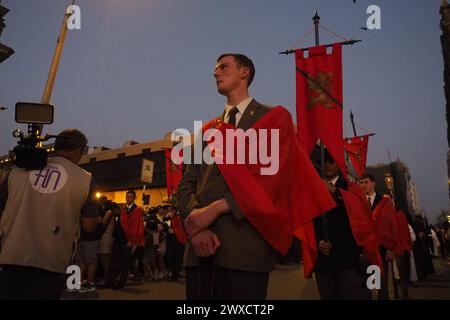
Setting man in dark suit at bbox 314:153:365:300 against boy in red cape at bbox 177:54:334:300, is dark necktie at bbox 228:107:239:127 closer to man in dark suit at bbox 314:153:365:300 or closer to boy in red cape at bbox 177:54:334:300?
boy in red cape at bbox 177:54:334:300

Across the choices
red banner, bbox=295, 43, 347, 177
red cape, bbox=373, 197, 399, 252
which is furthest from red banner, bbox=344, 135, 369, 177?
red cape, bbox=373, 197, 399, 252

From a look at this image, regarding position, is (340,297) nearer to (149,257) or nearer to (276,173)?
(276,173)

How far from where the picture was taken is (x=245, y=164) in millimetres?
1938

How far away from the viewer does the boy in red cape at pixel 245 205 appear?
178cm

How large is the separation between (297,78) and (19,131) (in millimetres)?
5650

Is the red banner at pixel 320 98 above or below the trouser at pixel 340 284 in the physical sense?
above

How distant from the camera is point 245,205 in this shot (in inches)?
69.9

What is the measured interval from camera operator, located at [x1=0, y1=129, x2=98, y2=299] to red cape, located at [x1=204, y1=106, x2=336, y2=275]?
1.29 m

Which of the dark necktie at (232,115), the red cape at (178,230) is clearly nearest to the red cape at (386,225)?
the dark necktie at (232,115)

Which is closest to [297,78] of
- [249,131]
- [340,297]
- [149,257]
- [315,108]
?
[315,108]

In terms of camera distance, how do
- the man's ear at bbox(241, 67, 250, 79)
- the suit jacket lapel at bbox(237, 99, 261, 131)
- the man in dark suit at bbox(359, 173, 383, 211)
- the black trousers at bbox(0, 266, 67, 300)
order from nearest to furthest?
the suit jacket lapel at bbox(237, 99, 261, 131)
the man's ear at bbox(241, 67, 250, 79)
the black trousers at bbox(0, 266, 67, 300)
the man in dark suit at bbox(359, 173, 383, 211)

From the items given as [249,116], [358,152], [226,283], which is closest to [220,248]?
[226,283]

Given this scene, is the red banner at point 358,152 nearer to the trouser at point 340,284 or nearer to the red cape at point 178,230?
the red cape at point 178,230

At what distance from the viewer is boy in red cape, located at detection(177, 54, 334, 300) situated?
5.83 feet
